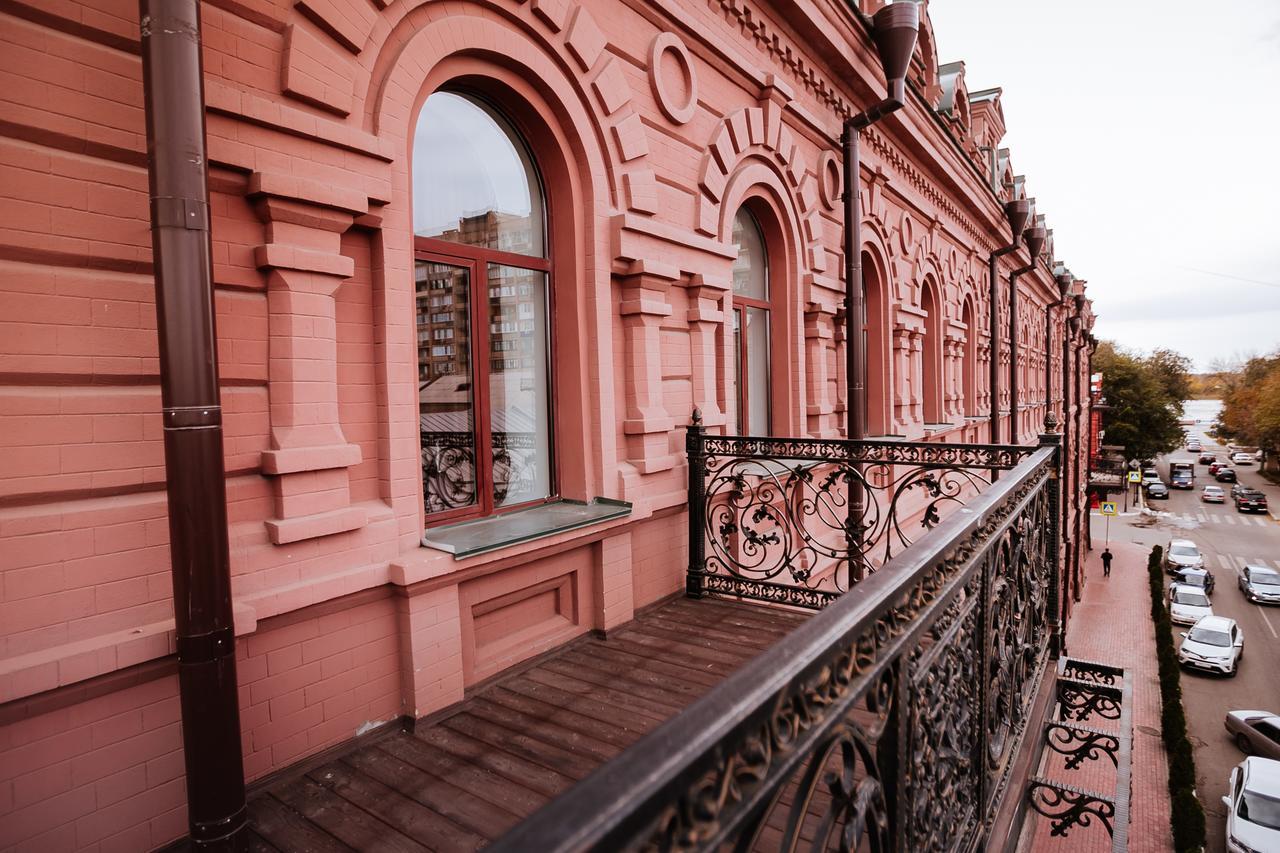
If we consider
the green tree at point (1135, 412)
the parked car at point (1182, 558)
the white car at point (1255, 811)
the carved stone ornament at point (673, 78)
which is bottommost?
the parked car at point (1182, 558)

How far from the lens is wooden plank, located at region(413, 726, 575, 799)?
2885mm

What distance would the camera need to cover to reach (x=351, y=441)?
10.8ft

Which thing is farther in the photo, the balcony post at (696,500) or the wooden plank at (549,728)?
the balcony post at (696,500)

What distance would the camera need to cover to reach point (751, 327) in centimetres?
742

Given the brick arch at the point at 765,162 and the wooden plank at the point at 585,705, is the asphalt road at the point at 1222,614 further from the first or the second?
the wooden plank at the point at 585,705

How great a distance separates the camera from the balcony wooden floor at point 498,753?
263 cm

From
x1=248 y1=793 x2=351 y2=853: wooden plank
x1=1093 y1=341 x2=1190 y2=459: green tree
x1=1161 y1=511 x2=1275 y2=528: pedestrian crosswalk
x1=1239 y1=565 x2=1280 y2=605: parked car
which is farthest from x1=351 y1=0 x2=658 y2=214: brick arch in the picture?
x1=1093 y1=341 x2=1190 y2=459: green tree

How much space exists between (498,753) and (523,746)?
4.7 inches

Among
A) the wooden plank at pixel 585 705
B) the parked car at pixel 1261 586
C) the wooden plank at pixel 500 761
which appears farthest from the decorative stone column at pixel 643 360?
the parked car at pixel 1261 586

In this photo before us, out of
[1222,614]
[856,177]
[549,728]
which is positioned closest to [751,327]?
[856,177]

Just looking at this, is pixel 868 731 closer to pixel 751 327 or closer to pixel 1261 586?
pixel 751 327

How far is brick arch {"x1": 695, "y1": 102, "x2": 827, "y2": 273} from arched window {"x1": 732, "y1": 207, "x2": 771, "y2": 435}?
1.70 ft

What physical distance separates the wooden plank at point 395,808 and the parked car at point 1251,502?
5856 centimetres

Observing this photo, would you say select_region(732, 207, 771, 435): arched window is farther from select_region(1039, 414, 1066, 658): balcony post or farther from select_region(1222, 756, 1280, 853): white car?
select_region(1222, 756, 1280, 853): white car
